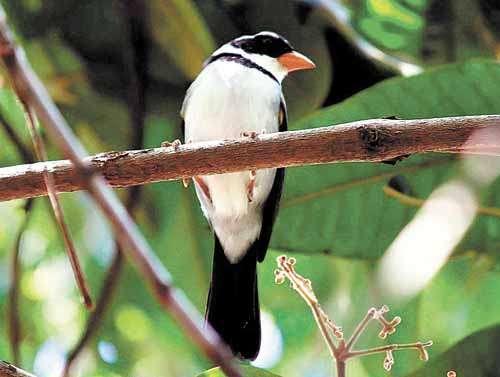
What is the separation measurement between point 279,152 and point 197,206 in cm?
76

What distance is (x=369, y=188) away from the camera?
129cm

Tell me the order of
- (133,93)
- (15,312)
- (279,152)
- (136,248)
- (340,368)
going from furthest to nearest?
(133,93), (15,312), (279,152), (340,368), (136,248)

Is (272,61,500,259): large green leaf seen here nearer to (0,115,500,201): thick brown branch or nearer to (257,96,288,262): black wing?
(257,96,288,262): black wing

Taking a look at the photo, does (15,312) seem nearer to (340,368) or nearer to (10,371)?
(10,371)

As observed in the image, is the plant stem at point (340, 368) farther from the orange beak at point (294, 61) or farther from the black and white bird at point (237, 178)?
the orange beak at point (294, 61)

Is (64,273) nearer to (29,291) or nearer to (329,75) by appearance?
(29,291)

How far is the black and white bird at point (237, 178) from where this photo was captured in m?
1.42

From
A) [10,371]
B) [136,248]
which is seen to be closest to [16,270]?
[10,371]

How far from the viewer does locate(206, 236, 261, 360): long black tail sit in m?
1.31

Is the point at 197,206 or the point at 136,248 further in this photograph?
the point at 197,206

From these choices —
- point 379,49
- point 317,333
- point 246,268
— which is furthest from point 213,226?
point 379,49

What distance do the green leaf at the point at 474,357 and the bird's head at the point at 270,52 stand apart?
541 millimetres

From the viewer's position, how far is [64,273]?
1.57m

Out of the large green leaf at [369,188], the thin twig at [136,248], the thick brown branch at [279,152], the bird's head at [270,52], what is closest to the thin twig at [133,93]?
the bird's head at [270,52]
